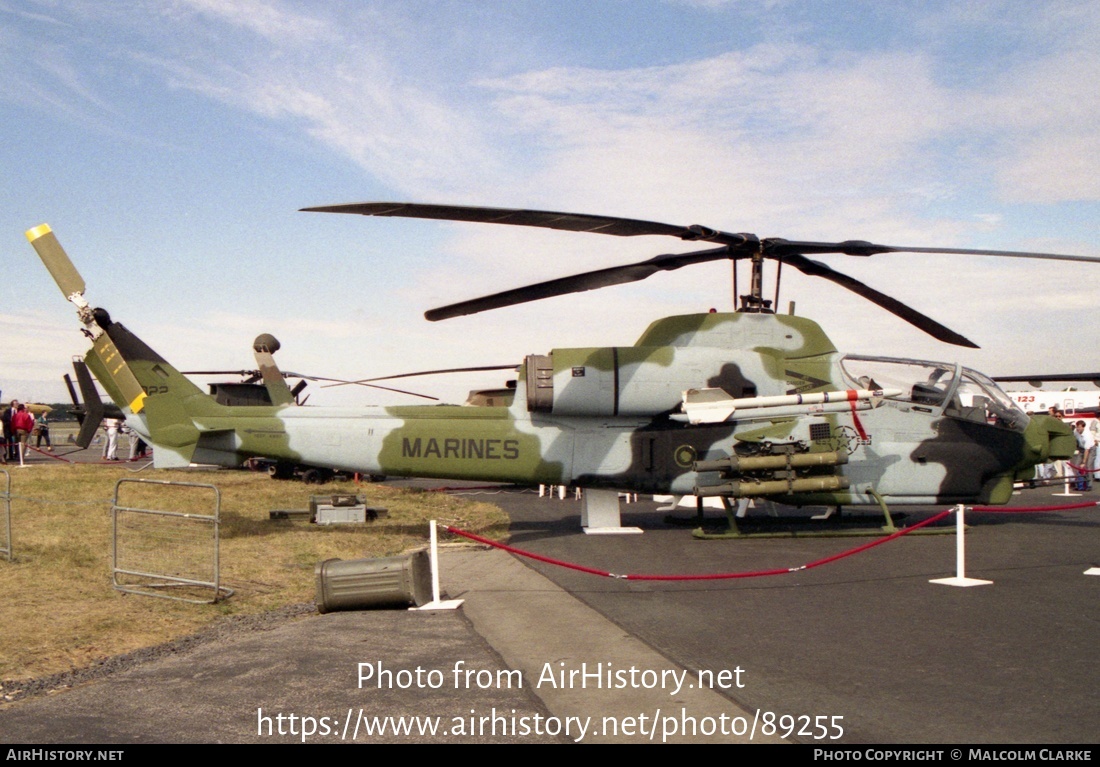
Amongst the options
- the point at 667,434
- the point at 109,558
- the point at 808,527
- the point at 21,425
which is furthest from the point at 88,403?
the point at 808,527

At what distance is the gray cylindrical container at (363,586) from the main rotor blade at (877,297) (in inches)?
278

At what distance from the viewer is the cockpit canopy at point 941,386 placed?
1335 cm

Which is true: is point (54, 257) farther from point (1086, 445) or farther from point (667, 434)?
point (1086, 445)

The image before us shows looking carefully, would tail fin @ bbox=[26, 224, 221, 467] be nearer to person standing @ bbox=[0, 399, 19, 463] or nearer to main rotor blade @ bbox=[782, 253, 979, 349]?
main rotor blade @ bbox=[782, 253, 979, 349]

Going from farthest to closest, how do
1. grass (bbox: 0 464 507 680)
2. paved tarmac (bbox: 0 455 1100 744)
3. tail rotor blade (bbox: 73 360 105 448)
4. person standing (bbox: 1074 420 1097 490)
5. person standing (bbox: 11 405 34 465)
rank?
1. person standing (bbox: 11 405 34 465)
2. person standing (bbox: 1074 420 1097 490)
3. tail rotor blade (bbox: 73 360 105 448)
4. grass (bbox: 0 464 507 680)
5. paved tarmac (bbox: 0 455 1100 744)

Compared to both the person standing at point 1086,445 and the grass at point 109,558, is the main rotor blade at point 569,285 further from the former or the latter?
the person standing at point 1086,445

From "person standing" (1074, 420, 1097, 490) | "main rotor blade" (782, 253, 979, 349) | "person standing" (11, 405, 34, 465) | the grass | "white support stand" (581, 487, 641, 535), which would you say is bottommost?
the grass

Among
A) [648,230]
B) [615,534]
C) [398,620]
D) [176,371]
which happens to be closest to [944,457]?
[615,534]

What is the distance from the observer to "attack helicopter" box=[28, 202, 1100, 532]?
1283 cm

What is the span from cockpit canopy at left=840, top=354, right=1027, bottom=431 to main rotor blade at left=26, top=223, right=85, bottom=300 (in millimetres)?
11557

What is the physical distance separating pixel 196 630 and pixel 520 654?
3200mm

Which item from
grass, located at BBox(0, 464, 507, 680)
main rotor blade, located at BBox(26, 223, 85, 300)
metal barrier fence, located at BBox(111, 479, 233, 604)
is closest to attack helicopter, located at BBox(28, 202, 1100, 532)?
main rotor blade, located at BBox(26, 223, 85, 300)

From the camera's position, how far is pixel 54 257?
41.5 feet

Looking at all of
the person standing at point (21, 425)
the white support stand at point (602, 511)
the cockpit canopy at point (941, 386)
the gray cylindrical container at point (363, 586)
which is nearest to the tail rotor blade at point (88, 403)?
the person standing at point (21, 425)
